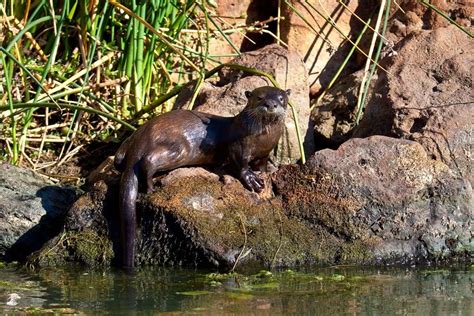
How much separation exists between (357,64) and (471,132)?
1.86 meters

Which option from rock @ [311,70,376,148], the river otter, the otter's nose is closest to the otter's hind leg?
the river otter

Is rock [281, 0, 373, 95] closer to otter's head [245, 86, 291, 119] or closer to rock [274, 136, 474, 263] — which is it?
otter's head [245, 86, 291, 119]

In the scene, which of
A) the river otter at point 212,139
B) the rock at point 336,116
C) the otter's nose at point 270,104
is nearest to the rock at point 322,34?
the rock at point 336,116

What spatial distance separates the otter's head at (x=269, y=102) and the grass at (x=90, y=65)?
1124mm

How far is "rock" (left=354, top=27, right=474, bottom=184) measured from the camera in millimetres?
5461

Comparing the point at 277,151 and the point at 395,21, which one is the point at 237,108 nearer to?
the point at 277,151

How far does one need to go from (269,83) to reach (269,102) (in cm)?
81

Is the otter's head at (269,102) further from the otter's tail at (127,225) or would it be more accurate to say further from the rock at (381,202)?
the otter's tail at (127,225)

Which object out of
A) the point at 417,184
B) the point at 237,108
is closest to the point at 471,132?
the point at 417,184

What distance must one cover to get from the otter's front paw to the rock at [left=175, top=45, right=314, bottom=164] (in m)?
0.90

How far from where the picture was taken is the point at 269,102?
545 centimetres

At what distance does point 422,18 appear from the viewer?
279 inches

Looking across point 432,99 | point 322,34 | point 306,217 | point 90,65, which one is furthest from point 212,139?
point 322,34

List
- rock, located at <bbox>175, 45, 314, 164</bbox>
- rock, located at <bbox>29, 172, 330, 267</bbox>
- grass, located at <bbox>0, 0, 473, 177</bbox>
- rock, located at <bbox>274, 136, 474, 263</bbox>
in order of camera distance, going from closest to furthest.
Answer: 1. rock, located at <bbox>29, 172, 330, 267</bbox>
2. rock, located at <bbox>274, 136, 474, 263</bbox>
3. rock, located at <bbox>175, 45, 314, 164</bbox>
4. grass, located at <bbox>0, 0, 473, 177</bbox>
